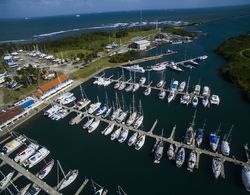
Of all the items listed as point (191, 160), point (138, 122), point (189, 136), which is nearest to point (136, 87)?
point (138, 122)

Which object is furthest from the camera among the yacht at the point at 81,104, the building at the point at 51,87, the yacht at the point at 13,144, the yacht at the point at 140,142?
the building at the point at 51,87

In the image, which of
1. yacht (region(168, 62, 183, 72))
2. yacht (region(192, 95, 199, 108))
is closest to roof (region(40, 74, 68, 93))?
yacht (region(168, 62, 183, 72))

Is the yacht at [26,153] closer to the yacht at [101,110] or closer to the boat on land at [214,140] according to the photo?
the yacht at [101,110]

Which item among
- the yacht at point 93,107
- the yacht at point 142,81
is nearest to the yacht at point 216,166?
the yacht at point 93,107

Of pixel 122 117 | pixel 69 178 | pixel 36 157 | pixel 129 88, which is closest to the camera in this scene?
pixel 69 178

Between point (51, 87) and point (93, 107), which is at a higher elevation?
point (51, 87)

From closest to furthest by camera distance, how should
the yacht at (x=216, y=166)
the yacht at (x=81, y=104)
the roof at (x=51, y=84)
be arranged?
1. the yacht at (x=216, y=166)
2. the yacht at (x=81, y=104)
3. the roof at (x=51, y=84)

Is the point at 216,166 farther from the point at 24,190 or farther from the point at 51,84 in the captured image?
the point at 51,84

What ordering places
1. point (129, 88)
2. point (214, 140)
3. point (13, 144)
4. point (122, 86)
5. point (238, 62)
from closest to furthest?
point (214, 140) → point (13, 144) → point (129, 88) → point (122, 86) → point (238, 62)
